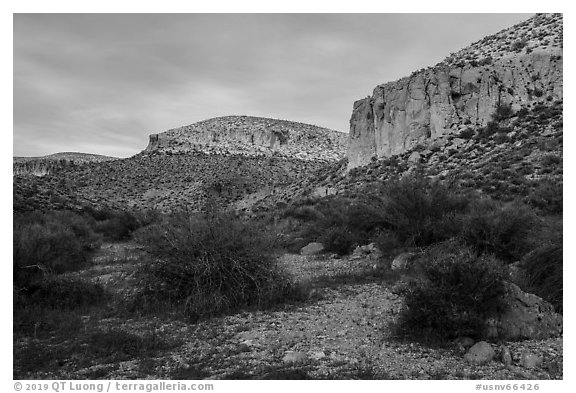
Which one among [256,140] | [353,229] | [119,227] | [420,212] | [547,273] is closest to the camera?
[547,273]

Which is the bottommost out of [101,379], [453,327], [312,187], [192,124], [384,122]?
[101,379]

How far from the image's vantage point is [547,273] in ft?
24.3

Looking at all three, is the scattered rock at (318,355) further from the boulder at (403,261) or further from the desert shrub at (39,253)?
the desert shrub at (39,253)

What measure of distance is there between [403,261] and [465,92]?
23.6m

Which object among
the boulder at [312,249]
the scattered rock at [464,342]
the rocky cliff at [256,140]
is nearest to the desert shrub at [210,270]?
the scattered rock at [464,342]

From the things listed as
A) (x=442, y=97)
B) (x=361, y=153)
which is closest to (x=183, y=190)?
(x=361, y=153)

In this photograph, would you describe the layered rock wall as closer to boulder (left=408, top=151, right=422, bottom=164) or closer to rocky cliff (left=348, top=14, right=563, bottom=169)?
rocky cliff (left=348, top=14, right=563, bottom=169)

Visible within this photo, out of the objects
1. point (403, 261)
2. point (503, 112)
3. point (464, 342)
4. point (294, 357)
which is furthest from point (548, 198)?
point (503, 112)

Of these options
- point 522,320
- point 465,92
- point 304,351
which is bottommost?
→ point 304,351

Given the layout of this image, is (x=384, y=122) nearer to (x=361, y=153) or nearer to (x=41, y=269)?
(x=361, y=153)

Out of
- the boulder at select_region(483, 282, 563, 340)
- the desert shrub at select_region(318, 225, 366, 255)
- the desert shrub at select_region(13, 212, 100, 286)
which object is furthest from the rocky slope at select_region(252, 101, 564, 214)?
the desert shrub at select_region(13, 212, 100, 286)

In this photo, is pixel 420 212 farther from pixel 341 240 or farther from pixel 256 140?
pixel 256 140

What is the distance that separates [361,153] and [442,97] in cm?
811
